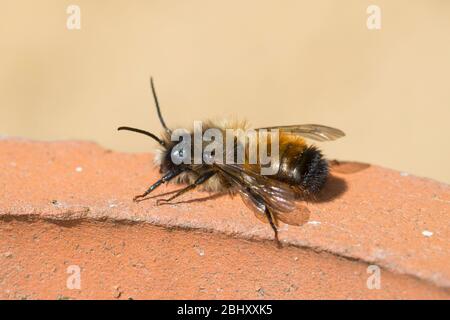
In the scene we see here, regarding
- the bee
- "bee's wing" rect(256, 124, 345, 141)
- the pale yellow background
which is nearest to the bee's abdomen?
the bee

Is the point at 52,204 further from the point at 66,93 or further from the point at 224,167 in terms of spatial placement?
the point at 66,93

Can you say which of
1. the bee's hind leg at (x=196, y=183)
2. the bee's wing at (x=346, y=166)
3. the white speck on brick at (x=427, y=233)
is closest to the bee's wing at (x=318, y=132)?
the bee's wing at (x=346, y=166)

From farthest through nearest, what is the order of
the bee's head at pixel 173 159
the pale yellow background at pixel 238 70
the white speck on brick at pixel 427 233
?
the pale yellow background at pixel 238 70 → the bee's head at pixel 173 159 → the white speck on brick at pixel 427 233

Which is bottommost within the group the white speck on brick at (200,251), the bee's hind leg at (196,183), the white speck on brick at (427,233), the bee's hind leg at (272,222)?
the white speck on brick at (200,251)

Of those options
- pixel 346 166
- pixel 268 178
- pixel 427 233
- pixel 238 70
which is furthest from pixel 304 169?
pixel 238 70

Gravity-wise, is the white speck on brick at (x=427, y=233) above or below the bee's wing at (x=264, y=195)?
below

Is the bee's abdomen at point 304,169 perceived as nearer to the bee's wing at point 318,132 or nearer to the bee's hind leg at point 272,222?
the bee's hind leg at point 272,222
